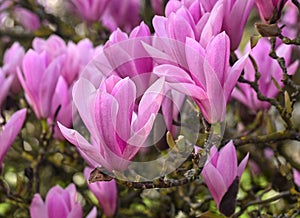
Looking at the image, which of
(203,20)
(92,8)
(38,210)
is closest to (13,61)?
(92,8)

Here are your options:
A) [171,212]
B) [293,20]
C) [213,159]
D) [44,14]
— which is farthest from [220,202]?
[293,20]

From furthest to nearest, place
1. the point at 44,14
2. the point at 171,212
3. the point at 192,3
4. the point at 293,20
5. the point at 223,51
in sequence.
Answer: the point at 293,20 < the point at 44,14 < the point at 171,212 < the point at 192,3 < the point at 223,51

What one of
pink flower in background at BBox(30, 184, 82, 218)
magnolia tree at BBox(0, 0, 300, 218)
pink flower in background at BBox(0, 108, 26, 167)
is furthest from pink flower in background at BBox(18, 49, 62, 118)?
pink flower in background at BBox(30, 184, 82, 218)

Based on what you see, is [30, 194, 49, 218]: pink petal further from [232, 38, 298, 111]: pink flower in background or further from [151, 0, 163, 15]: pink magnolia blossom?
[151, 0, 163, 15]: pink magnolia blossom

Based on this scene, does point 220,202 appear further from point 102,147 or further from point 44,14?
point 44,14

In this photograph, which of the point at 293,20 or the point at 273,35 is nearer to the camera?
the point at 273,35

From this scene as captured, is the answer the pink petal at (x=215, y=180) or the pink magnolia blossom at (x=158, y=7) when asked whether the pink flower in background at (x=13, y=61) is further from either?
the pink petal at (x=215, y=180)

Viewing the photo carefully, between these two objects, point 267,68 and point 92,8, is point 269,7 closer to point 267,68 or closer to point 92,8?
point 267,68

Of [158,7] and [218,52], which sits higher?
[218,52]
